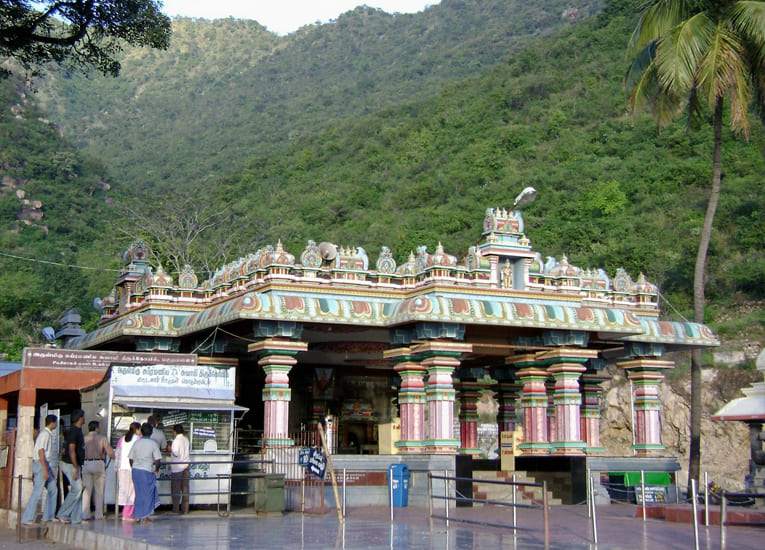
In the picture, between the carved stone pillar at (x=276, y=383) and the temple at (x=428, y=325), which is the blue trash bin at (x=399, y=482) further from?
the carved stone pillar at (x=276, y=383)

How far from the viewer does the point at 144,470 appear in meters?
14.0

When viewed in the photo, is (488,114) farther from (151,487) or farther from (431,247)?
(151,487)

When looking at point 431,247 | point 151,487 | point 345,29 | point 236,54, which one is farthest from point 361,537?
point 236,54

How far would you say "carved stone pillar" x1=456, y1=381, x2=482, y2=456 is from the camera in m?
27.0

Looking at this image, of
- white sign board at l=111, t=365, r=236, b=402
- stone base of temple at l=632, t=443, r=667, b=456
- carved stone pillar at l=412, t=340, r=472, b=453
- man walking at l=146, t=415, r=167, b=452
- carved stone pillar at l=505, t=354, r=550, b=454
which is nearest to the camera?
man walking at l=146, t=415, r=167, b=452

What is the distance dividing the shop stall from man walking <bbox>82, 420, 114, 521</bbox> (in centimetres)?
95

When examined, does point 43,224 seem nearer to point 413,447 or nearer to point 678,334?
point 413,447

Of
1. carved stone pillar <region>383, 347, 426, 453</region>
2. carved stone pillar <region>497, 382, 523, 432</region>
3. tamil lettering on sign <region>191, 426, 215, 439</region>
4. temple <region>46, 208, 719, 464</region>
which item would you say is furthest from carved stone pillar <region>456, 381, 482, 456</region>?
tamil lettering on sign <region>191, 426, 215, 439</region>

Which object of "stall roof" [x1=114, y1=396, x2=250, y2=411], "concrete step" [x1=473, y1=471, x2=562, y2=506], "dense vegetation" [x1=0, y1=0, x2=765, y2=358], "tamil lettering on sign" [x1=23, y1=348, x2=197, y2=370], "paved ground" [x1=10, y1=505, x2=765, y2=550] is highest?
"dense vegetation" [x1=0, y1=0, x2=765, y2=358]

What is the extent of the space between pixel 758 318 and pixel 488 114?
2698 cm

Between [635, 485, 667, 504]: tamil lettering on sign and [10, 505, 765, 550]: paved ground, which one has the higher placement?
[635, 485, 667, 504]: tamil lettering on sign

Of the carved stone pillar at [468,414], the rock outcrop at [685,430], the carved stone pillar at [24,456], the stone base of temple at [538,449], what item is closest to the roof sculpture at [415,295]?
the stone base of temple at [538,449]

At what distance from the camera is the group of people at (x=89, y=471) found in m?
13.9

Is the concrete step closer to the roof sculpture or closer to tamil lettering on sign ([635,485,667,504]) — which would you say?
tamil lettering on sign ([635,485,667,504])
